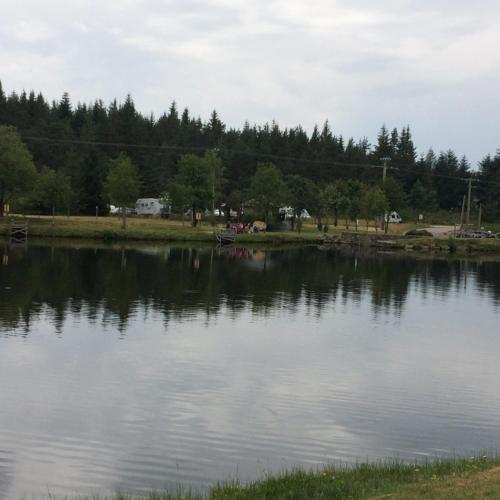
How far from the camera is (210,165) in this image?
11419 cm

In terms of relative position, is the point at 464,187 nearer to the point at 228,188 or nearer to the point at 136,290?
the point at 228,188

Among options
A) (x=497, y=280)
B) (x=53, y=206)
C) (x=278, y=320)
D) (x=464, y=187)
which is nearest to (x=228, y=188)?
(x=53, y=206)

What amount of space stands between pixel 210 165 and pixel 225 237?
1955 centimetres

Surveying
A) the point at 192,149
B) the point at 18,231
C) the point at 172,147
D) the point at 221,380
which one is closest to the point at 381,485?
the point at 221,380

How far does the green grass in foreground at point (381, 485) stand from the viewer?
11.4 meters

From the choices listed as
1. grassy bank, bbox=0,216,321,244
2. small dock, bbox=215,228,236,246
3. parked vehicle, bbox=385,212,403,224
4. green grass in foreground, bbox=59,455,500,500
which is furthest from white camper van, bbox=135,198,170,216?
green grass in foreground, bbox=59,455,500,500

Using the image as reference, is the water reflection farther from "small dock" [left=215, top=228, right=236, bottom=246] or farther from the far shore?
"small dock" [left=215, top=228, right=236, bottom=246]

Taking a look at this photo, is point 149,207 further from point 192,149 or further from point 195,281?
point 195,281

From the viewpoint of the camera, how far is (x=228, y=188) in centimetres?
14912

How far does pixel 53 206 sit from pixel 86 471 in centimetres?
9255

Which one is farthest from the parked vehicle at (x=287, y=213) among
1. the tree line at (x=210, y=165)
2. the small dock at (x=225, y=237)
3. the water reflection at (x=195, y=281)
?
the water reflection at (x=195, y=281)

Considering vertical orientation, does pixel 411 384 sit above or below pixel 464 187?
below

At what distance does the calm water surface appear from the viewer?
53.6 feet

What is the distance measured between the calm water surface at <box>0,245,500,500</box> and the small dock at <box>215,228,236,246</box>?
1863 inches
